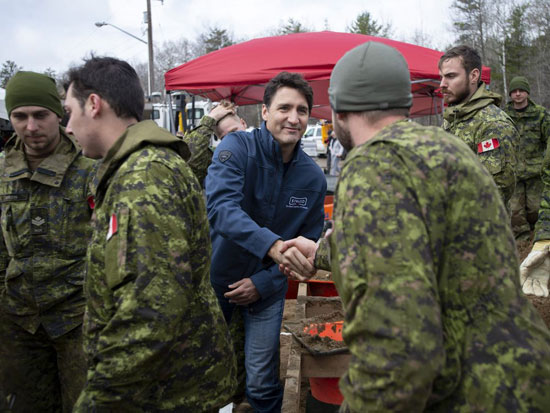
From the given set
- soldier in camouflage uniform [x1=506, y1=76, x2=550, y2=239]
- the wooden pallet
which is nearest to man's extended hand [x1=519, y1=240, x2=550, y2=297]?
the wooden pallet

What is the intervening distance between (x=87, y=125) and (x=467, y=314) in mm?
1567

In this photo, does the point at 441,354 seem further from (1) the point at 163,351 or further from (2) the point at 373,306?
(1) the point at 163,351

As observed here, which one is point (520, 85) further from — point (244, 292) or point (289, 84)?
point (244, 292)

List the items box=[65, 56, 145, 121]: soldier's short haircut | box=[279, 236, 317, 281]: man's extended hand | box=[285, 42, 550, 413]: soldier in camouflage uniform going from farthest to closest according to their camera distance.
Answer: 1. box=[279, 236, 317, 281]: man's extended hand
2. box=[65, 56, 145, 121]: soldier's short haircut
3. box=[285, 42, 550, 413]: soldier in camouflage uniform

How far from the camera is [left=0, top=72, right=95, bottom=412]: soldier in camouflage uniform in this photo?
2.98 meters

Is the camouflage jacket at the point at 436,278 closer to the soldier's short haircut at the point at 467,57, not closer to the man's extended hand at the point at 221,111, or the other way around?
the soldier's short haircut at the point at 467,57

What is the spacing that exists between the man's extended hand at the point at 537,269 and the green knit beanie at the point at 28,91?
168 inches

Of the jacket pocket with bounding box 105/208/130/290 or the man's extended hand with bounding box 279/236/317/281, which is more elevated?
the jacket pocket with bounding box 105/208/130/290

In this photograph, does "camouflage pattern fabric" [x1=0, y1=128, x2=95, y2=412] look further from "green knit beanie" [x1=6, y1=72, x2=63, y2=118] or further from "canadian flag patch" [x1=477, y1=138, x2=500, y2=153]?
"canadian flag patch" [x1=477, y1=138, x2=500, y2=153]

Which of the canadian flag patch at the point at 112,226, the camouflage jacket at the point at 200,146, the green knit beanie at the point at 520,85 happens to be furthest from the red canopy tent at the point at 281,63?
the canadian flag patch at the point at 112,226

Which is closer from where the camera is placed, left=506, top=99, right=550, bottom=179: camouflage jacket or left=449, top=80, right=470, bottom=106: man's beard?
left=449, top=80, right=470, bottom=106: man's beard

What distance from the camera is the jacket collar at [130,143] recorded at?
6.37 feet

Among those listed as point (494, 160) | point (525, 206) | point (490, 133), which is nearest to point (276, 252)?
point (494, 160)

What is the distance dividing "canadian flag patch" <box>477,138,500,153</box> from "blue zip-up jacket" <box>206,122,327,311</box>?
1617mm
